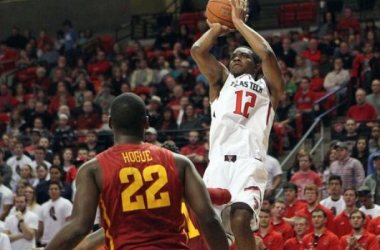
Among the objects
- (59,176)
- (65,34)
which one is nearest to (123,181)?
(59,176)

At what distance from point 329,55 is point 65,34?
8.16m

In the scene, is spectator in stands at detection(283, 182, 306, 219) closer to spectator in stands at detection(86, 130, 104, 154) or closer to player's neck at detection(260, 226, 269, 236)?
player's neck at detection(260, 226, 269, 236)

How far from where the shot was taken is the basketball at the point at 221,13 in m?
8.31

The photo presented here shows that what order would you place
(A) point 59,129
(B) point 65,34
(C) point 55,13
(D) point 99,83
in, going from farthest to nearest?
(C) point 55,13 → (B) point 65,34 → (D) point 99,83 → (A) point 59,129

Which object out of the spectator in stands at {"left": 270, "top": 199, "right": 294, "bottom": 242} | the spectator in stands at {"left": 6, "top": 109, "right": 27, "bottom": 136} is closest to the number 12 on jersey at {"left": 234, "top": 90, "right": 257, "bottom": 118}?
the spectator in stands at {"left": 270, "top": 199, "right": 294, "bottom": 242}

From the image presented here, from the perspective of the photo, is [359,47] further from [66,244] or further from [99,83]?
[66,244]

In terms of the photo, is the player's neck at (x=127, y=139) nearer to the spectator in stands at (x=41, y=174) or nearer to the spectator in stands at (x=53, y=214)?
the spectator in stands at (x=53, y=214)

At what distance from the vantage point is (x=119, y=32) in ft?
83.8

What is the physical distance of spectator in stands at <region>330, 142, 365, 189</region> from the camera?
45.1ft

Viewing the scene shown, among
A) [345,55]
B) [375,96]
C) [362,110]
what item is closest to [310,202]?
[362,110]

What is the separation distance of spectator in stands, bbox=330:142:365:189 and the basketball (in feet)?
19.1

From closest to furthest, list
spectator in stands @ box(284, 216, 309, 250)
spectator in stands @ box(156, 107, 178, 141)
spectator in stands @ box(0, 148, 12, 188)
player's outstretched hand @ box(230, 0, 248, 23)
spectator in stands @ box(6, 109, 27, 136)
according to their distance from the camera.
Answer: player's outstretched hand @ box(230, 0, 248, 23) → spectator in stands @ box(284, 216, 309, 250) → spectator in stands @ box(0, 148, 12, 188) → spectator in stands @ box(156, 107, 178, 141) → spectator in stands @ box(6, 109, 27, 136)

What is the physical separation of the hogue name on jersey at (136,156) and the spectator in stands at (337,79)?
40.9 feet

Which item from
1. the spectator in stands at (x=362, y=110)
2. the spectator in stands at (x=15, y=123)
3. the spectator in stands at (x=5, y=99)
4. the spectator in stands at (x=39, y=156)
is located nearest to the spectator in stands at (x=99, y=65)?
the spectator in stands at (x=5, y=99)
